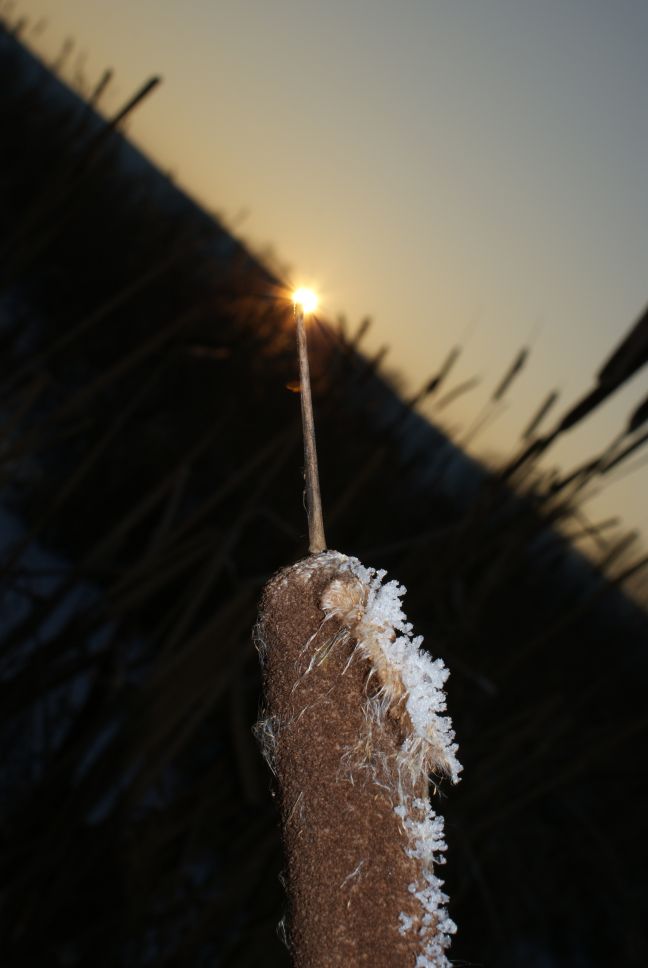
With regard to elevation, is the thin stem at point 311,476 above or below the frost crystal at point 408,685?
above

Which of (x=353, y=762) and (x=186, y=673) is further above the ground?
(x=353, y=762)

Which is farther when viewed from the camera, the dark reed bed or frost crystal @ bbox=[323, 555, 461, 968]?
the dark reed bed

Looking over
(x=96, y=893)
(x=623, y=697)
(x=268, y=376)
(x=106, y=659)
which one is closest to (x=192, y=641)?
(x=106, y=659)

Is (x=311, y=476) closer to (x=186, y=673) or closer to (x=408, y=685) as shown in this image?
(x=408, y=685)

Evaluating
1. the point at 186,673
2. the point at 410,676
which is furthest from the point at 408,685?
the point at 186,673

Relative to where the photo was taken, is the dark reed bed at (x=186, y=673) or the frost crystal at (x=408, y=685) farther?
the dark reed bed at (x=186, y=673)

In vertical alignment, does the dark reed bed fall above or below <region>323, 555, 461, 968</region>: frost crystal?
below

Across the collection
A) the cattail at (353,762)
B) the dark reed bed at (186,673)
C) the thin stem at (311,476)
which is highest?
the thin stem at (311,476)

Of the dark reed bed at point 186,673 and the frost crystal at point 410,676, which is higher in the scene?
the frost crystal at point 410,676

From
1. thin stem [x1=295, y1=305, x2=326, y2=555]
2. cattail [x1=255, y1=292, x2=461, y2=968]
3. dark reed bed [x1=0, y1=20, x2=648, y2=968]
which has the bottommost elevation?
dark reed bed [x1=0, y1=20, x2=648, y2=968]

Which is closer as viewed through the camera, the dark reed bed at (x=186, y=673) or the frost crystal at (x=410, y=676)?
the frost crystal at (x=410, y=676)
